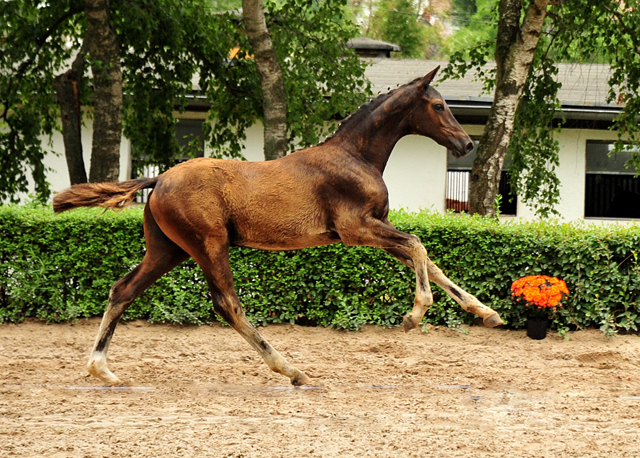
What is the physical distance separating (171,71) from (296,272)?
213 inches

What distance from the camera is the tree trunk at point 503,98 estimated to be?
9531 millimetres

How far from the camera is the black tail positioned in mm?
5141

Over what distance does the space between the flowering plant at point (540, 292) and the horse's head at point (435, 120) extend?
2.91m

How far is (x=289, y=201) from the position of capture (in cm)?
496

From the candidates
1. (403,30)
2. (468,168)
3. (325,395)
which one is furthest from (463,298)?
(403,30)

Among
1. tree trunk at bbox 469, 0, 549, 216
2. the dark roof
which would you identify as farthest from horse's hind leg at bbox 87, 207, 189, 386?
the dark roof

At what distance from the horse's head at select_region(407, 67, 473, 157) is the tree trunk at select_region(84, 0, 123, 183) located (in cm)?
577

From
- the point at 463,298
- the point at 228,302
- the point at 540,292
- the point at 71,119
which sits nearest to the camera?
the point at 463,298

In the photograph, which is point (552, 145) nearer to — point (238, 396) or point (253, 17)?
point (253, 17)

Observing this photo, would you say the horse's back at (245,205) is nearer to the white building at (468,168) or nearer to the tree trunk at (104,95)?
the tree trunk at (104,95)

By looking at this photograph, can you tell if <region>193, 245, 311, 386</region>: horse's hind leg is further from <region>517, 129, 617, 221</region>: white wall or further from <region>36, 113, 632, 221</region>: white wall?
<region>517, 129, 617, 221</region>: white wall

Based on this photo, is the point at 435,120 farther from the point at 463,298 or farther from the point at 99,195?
the point at 99,195

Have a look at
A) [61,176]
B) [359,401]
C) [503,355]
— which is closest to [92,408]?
[359,401]

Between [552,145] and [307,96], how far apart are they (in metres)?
4.83
